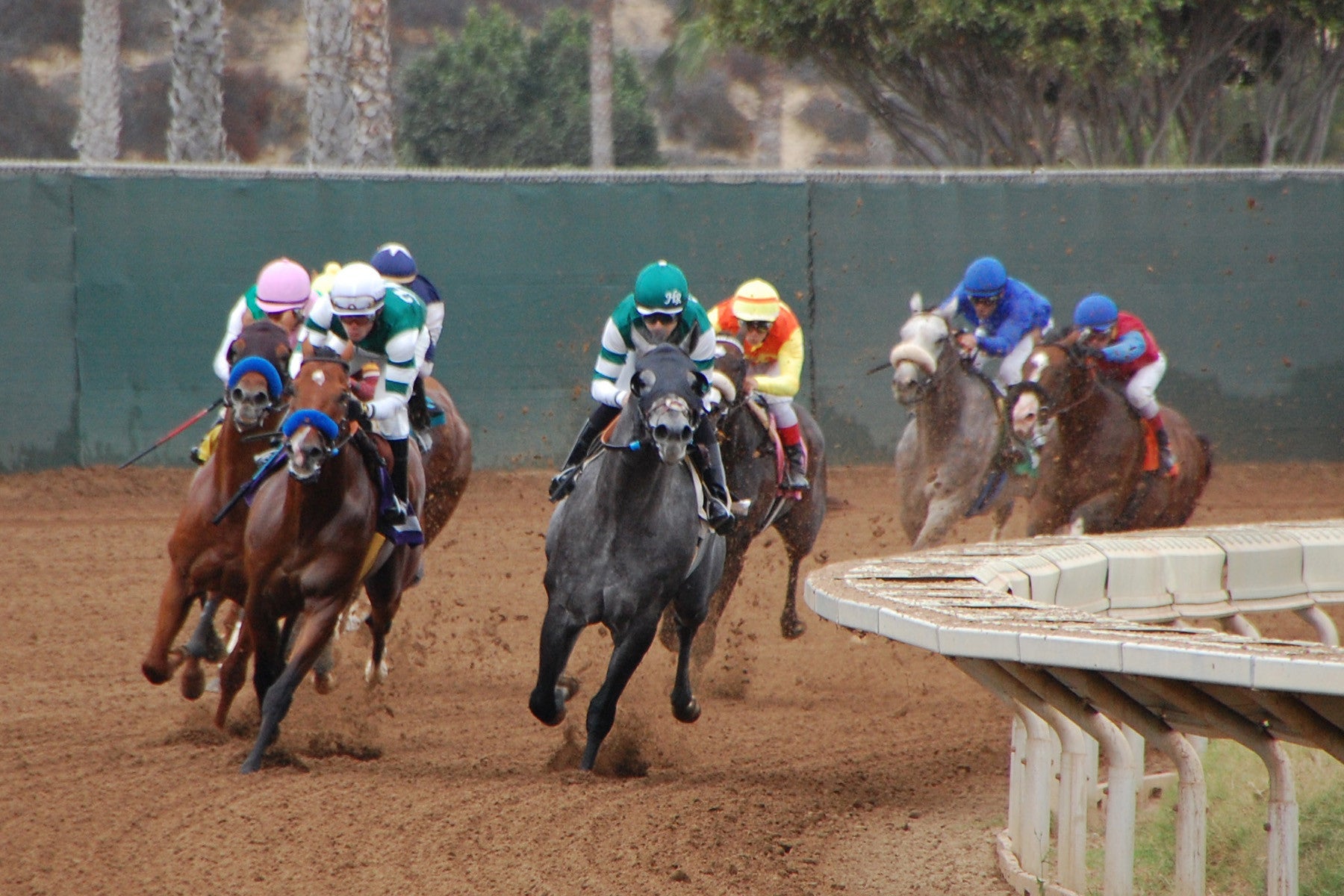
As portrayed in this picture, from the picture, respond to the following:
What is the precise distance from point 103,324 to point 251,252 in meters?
1.44

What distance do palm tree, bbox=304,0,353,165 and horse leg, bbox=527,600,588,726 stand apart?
10787mm

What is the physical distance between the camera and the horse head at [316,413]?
5.83 meters

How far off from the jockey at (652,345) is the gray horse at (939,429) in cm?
255

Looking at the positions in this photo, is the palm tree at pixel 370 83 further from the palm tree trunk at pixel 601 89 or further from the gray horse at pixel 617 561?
the gray horse at pixel 617 561

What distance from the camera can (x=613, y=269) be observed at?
47.9ft

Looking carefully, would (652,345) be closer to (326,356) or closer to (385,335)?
(385,335)

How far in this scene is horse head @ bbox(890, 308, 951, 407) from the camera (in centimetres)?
923

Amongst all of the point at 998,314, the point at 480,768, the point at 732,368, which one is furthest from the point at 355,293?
the point at 998,314

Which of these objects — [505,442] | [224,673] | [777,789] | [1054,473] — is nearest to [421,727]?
[224,673]

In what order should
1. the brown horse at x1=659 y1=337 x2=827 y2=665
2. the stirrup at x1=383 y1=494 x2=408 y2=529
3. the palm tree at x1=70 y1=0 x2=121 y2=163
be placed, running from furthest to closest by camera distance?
the palm tree at x1=70 y1=0 x2=121 y2=163 → the brown horse at x1=659 y1=337 x2=827 y2=665 → the stirrup at x1=383 y1=494 x2=408 y2=529

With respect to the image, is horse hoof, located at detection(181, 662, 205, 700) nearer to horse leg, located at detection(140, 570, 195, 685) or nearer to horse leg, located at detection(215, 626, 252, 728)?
horse leg, located at detection(140, 570, 195, 685)

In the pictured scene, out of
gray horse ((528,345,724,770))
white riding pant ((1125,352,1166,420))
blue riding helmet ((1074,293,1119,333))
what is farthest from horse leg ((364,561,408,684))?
white riding pant ((1125,352,1166,420))

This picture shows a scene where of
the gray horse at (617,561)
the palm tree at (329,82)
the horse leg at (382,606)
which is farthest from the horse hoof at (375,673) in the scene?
the palm tree at (329,82)

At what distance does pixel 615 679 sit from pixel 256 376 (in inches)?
75.3
